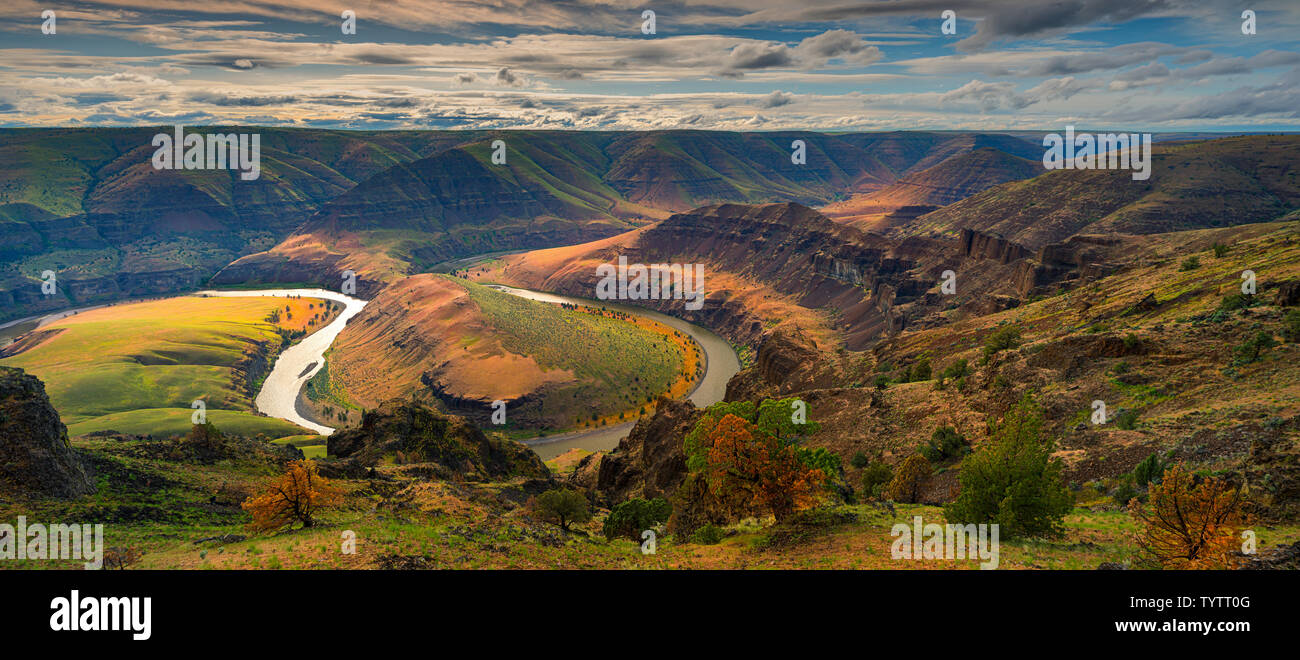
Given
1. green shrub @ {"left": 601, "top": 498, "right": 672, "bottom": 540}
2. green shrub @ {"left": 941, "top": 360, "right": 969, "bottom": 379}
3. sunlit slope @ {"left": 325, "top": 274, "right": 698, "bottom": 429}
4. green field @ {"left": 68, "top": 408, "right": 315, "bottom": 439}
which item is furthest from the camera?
sunlit slope @ {"left": 325, "top": 274, "right": 698, "bottom": 429}

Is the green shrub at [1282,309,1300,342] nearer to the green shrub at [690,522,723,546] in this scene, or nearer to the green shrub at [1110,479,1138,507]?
the green shrub at [1110,479,1138,507]

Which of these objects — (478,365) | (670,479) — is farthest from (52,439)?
(478,365)

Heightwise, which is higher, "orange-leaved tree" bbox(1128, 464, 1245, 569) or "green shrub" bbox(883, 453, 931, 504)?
"orange-leaved tree" bbox(1128, 464, 1245, 569)

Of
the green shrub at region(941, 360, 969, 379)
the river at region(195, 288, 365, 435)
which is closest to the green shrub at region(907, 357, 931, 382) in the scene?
the green shrub at region(941, 360, 969, 379)

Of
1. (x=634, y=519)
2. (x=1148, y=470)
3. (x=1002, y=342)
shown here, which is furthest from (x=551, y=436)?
(x=1148, y=470)

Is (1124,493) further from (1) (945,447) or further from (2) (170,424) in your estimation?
(2) (170,424)

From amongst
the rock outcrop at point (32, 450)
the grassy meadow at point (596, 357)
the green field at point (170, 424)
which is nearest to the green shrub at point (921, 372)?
the rock outcrop at point (32, 450)
